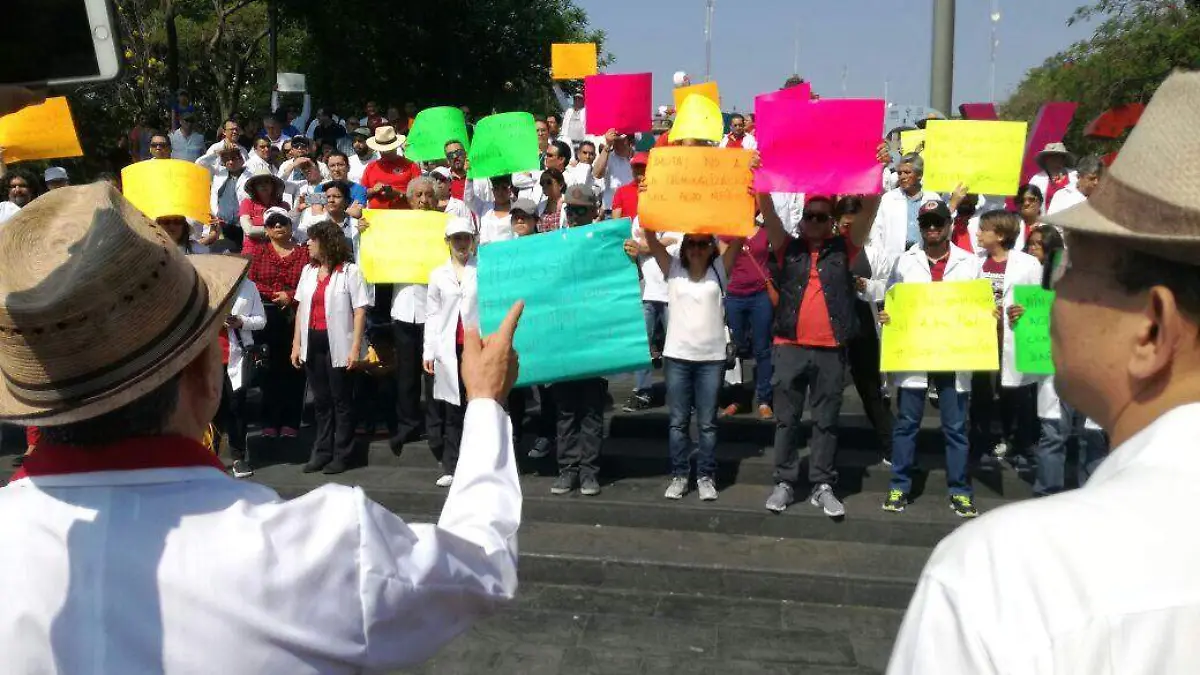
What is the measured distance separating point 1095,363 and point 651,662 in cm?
454

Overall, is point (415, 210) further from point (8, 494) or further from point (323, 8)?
point (323, 8)

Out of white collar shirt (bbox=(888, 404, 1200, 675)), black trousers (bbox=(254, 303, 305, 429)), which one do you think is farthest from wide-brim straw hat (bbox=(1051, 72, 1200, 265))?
black trousers (bbox=(254, 303, 305, 429))

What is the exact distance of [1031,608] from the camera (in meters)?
1.14

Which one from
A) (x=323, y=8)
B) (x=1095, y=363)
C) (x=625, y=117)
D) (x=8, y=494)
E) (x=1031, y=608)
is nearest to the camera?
(x=1031, y=608)

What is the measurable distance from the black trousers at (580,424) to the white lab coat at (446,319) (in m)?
0.86

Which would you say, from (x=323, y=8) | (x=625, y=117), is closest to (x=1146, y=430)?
(x=625, y=117)

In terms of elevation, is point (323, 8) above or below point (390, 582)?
above

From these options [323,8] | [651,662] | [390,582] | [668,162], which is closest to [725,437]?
[668,162]

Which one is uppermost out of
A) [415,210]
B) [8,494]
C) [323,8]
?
[323,8]

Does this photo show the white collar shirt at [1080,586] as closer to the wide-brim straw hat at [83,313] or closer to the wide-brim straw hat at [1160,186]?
the wide-brim straw hat at [1160,186]

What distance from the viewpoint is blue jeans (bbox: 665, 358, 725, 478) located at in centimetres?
741

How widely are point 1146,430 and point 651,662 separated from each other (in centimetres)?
462

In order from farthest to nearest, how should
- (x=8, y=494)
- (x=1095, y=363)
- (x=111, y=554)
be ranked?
(x=8, y=494)
(x=111, y=554)
(x=1095, y=363)

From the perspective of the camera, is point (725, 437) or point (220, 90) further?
point (220, 90)
